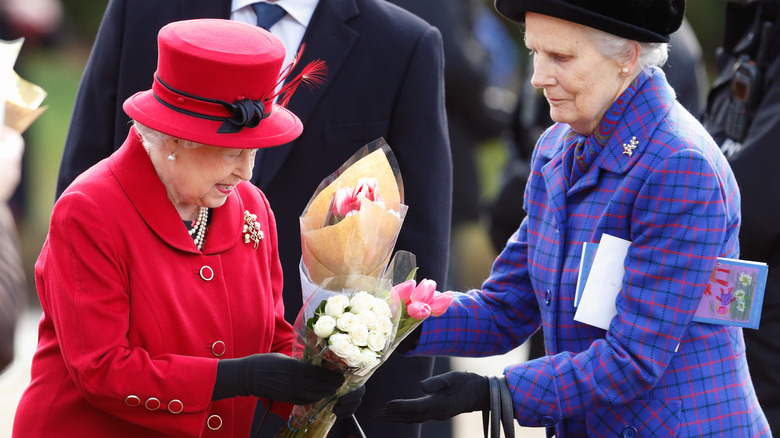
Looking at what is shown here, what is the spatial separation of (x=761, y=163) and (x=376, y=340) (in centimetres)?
200

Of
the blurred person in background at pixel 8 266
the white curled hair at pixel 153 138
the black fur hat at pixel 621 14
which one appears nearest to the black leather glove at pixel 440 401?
the white curled hair at pixel 153 138

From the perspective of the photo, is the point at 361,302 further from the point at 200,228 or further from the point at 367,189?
the point at 200,228

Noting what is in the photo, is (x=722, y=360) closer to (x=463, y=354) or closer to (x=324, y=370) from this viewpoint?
(x=463, y=354)

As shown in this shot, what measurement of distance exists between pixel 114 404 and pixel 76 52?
7880mm

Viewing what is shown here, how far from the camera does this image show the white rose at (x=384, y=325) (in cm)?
222

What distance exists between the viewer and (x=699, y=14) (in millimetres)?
12984

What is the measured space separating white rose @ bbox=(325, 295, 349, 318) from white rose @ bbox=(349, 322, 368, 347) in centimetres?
6

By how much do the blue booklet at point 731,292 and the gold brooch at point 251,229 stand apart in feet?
2.45

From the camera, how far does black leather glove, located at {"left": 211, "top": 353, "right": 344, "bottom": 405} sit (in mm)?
2248

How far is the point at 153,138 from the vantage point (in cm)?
229

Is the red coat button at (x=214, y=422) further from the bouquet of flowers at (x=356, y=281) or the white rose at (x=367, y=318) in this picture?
the white rose at (x=367, y=318)

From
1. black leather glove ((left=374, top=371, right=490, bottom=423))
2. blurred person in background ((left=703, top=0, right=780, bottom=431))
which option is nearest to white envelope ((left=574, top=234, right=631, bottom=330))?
black leather glove ((left=374, top=371, right=490, bottom=423))

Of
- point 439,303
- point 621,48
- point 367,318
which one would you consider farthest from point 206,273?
point 621,48

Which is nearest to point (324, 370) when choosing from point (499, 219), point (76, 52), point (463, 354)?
point (463, 354)
